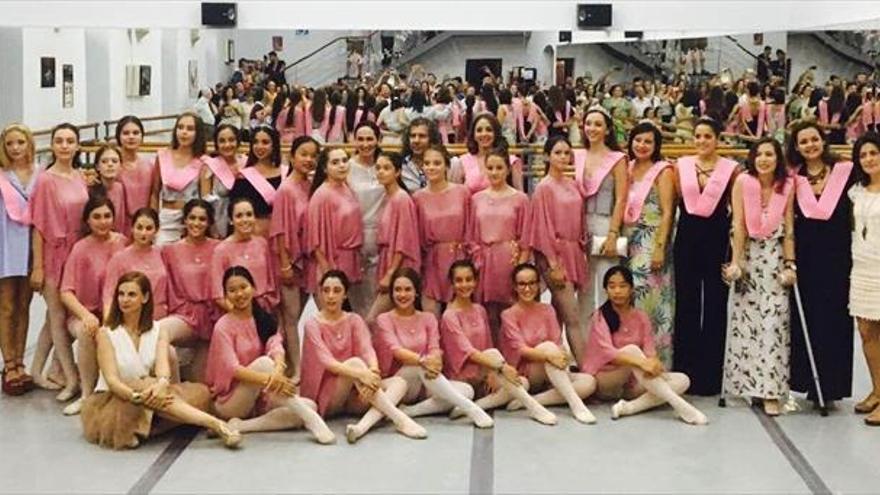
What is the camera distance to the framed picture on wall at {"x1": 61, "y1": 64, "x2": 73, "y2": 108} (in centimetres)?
1223

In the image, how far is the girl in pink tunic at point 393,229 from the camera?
6.68 meters

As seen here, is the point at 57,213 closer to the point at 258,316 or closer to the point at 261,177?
the point at 261,177

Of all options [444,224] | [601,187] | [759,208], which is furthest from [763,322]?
[444,224]

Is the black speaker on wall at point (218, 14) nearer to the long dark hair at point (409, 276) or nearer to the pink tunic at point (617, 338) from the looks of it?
the long dark hair at point (409, 276)

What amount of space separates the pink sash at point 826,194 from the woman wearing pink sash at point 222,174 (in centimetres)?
311

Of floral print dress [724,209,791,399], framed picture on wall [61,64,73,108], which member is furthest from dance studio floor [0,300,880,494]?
framed picture on wall [61,64,73,108]

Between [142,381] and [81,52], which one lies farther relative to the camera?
[81,52]

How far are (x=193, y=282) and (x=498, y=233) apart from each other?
5.54ft

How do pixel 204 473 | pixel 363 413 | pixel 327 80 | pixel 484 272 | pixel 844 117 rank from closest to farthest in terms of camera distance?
1. pixel 204 473
2. pixel 363 413
3. pixel 484 272
4. pixel 844 117
5. pixel 327 80

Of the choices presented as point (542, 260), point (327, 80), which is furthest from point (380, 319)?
point (327, 80)

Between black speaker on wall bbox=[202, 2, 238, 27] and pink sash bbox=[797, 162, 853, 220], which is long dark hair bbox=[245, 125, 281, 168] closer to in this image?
black speaker on wall bbox=[202, 2, 238, 27]

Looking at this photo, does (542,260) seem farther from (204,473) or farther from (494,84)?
(494,84)

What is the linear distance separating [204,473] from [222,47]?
15.7ft

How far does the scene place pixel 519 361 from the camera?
21.4 feet
